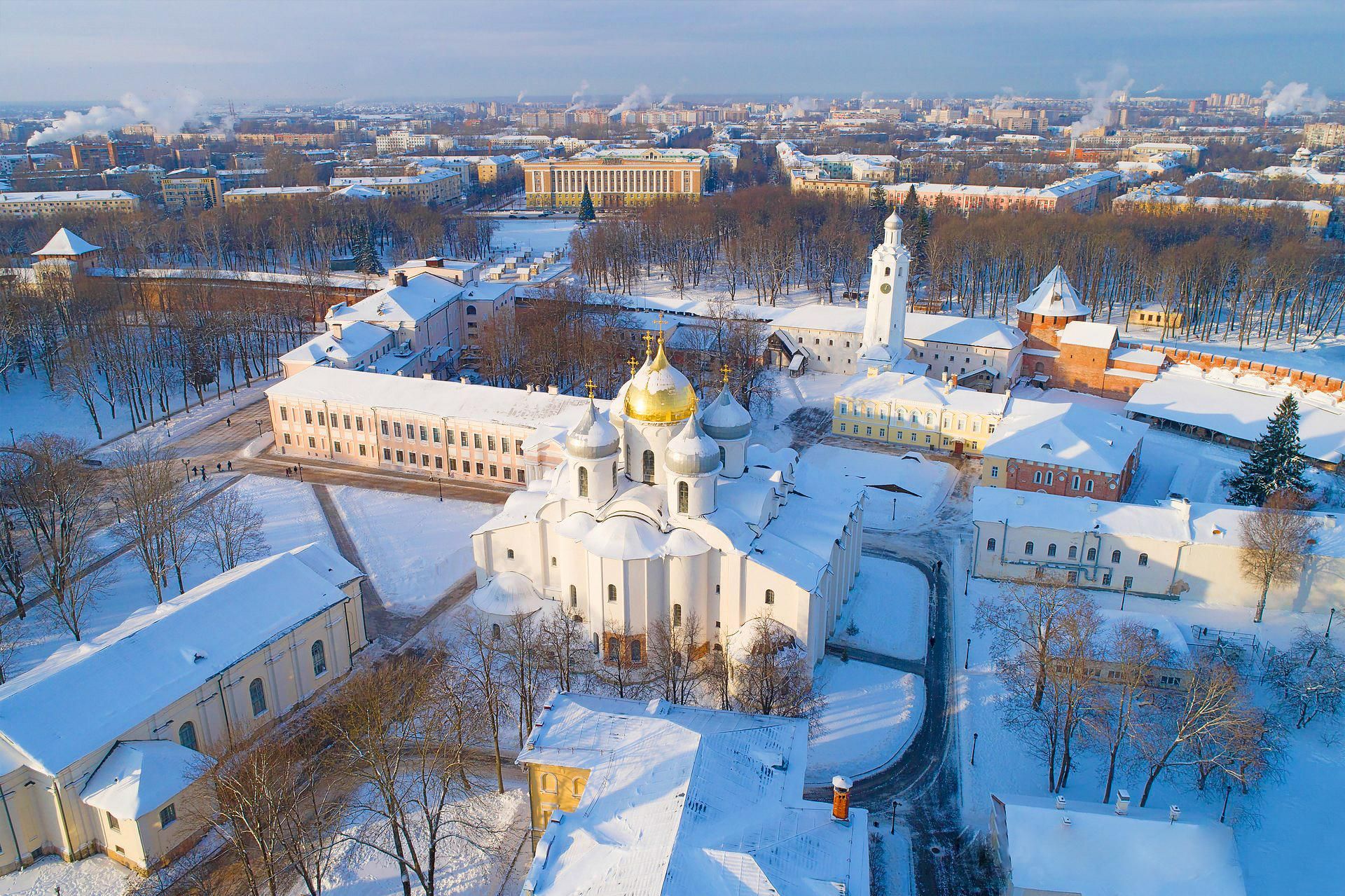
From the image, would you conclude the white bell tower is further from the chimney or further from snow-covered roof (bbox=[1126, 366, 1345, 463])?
the chimney

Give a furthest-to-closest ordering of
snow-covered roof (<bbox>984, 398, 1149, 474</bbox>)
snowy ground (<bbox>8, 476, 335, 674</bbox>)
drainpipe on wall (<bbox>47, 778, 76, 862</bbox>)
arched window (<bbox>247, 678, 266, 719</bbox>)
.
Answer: snow-covered roof (<bbox>984, 398, 1149, 474</bbox>) < snowy ground (<bbox>8, 476, 335, 674</bbox>) < arched window (<bbox>247, 678, 266, 719</bbox>) < drainpipe on wall (<bbox>47, 778, 76, 862</bbox>)

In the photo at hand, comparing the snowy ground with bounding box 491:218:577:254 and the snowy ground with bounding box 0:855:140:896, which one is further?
the snowy ground with bounding box 491:218:577:254

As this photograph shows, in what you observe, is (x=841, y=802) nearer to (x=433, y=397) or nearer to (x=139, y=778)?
(x=139, y=778)

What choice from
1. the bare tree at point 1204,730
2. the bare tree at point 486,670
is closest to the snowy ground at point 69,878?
the bare tree at point 486,670

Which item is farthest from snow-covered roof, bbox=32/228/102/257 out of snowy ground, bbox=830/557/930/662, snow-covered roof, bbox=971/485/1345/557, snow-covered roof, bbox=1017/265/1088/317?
snow-covered roof, bbox=971/485/1345/557

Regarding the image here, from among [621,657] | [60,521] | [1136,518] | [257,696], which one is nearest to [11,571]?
[60,521]

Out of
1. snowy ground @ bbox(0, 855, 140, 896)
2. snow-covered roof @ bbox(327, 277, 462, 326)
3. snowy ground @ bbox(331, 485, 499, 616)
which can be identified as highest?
snow-covered roof @ bbox(327, 277, 462, 326)

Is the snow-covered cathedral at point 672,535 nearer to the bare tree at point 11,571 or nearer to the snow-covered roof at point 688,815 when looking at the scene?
the snow-covered roof at point 688,815
